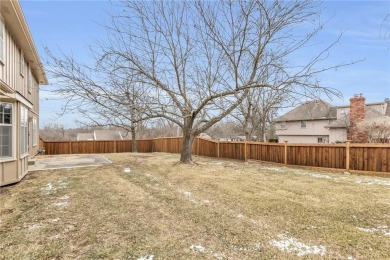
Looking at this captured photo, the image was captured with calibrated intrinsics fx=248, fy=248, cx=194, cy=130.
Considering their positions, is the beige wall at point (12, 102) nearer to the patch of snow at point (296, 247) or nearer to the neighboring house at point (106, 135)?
the patch of snow at point (296, 247)

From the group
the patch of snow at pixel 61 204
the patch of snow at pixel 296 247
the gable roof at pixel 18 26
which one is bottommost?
the patch of snow at pixel 296 247

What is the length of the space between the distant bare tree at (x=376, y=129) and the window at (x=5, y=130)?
74.5ft

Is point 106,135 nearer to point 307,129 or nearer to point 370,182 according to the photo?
point 307,129

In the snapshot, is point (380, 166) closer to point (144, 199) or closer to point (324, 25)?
point (324, 25)

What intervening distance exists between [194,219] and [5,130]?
6.27 metres

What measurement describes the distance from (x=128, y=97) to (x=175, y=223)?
21.7 feet

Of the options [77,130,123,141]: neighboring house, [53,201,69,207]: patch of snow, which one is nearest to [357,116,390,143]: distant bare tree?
[53,201,69,207]: patch of snow

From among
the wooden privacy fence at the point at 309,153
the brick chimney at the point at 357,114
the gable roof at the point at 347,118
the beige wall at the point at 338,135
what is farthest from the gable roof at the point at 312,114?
the wooden privacy fence at the point at 309,153

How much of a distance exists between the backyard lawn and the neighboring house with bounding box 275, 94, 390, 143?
632 inches

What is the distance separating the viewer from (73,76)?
880cm

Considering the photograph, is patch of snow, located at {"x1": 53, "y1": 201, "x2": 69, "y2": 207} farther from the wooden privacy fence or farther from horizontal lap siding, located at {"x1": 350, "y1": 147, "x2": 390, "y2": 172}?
horizontal lap siding, located at {"x1": 350, "y1": 147, "x2": 390, "y2": 172}

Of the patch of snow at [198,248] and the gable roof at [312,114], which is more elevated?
the gable roof at [312,114]

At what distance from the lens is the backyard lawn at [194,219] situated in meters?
3.26

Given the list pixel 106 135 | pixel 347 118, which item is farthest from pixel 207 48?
pixel 106 135
